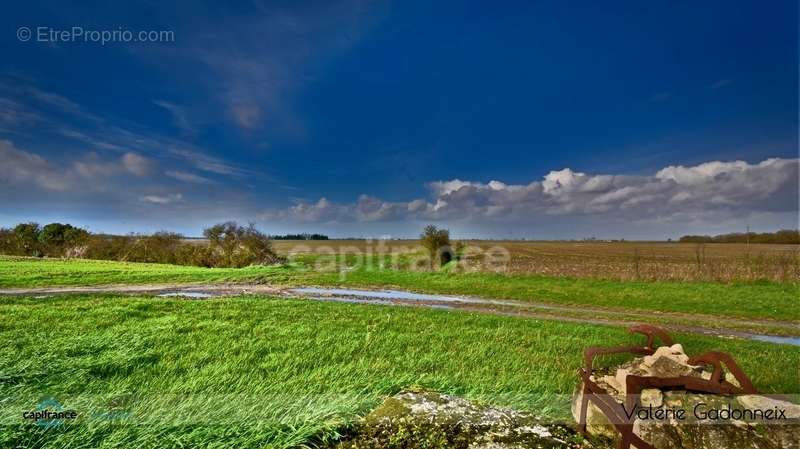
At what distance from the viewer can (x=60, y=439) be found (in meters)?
2.04

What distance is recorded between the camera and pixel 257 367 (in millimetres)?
5188

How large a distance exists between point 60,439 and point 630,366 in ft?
10.9

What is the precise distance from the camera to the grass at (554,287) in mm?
19422

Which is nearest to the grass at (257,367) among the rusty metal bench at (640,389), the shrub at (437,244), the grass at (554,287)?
the rusty metal bench at (640,389)

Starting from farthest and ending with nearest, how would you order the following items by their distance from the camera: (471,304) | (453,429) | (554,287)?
(554,287) → (471,304) → (453,429)

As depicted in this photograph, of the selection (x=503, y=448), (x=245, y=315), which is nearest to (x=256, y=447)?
(x=503, y=448)

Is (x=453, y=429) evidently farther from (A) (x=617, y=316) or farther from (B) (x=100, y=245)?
(B) (x=100, y=245)

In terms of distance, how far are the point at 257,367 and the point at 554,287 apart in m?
25.2

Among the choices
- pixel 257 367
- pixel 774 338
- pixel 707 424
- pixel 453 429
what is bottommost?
pixel 774 338

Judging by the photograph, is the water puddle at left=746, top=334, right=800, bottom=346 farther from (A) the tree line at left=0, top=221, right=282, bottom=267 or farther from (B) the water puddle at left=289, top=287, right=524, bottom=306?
(A) the tree line at left=0, top=221, right=282, bottom=267

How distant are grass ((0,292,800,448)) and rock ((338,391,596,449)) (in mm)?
237

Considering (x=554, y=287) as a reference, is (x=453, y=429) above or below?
above

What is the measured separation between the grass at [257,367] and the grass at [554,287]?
9.42 metres

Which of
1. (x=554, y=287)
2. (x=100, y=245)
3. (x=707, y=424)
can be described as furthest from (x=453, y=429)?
(x=100, y=245)
